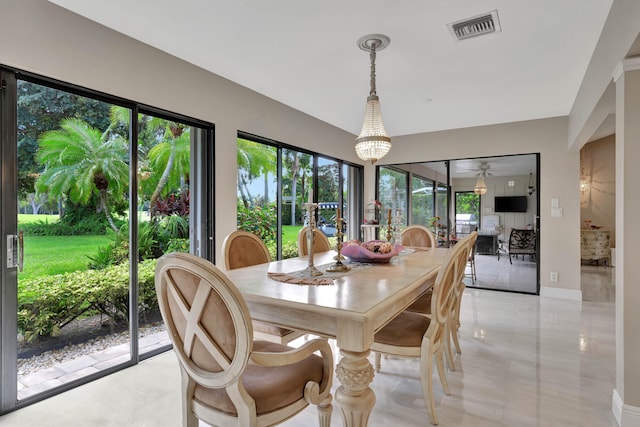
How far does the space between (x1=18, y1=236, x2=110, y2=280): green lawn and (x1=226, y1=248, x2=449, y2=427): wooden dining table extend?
132cm

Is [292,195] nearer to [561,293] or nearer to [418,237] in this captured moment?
[418,237]

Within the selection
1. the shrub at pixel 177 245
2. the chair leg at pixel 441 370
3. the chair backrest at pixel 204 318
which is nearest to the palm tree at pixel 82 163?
the shrub at pixel 177 245

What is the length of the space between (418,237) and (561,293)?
8.00 ft

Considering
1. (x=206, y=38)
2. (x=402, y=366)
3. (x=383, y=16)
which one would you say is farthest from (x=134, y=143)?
(x=402, y=366)

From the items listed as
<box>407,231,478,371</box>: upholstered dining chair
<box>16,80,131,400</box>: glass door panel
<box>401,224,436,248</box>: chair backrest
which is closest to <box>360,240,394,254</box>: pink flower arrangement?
<box>407,231,478,371</box>: upholstered dining chair

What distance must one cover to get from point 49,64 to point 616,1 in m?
3.61

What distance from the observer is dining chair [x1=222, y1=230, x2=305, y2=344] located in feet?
7.07

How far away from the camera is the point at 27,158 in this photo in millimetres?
2104

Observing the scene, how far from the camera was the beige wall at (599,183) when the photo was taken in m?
7.36

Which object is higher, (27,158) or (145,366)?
(27,158)

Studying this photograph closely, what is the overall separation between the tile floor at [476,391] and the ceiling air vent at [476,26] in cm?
255

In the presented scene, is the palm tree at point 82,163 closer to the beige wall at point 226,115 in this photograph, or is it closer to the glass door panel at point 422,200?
the beige wall at point 226,115

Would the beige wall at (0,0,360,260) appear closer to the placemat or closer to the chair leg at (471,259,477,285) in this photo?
the placemat

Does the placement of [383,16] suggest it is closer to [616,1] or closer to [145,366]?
[616,1]
